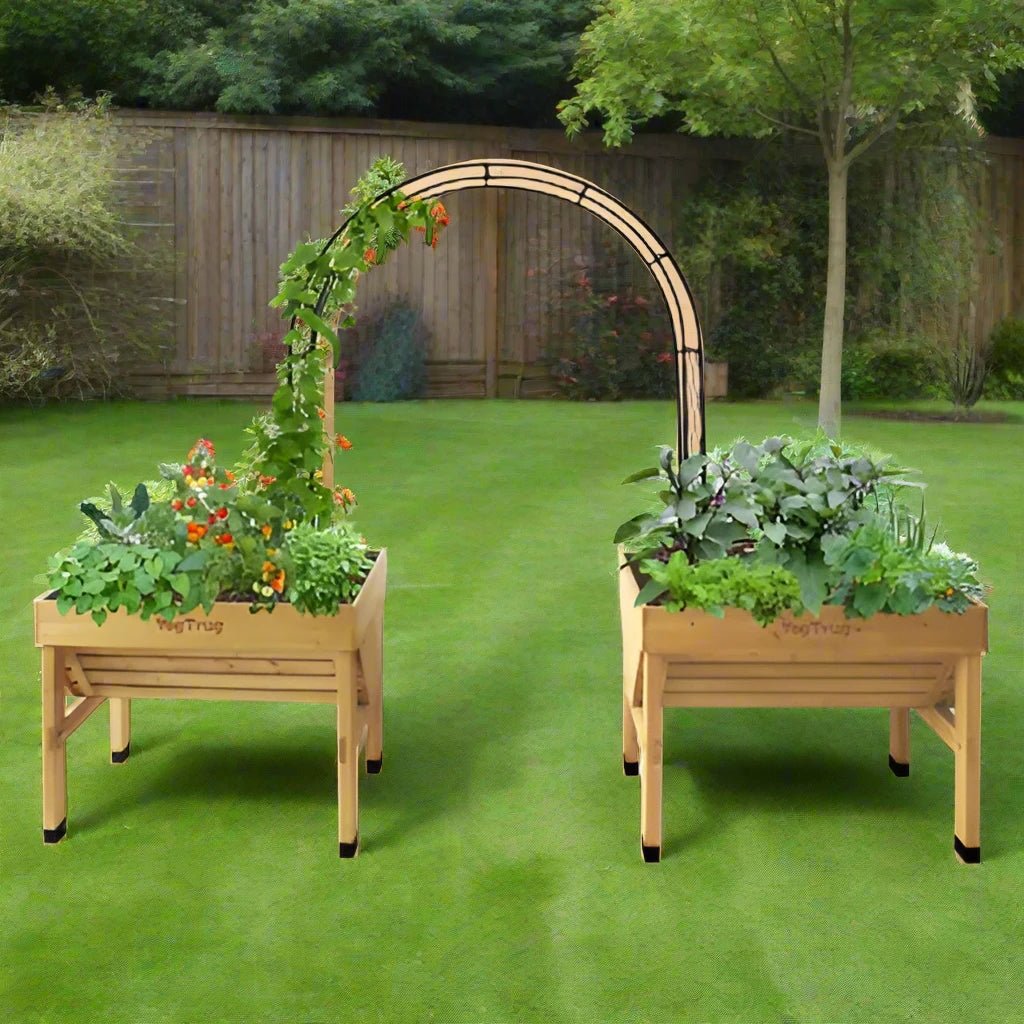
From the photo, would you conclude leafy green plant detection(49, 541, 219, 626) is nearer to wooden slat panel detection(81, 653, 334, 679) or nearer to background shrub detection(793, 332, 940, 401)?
wooden slat panel detection(81, 653, 334, 679)

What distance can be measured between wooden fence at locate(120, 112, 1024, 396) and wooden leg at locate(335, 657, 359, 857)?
8.98 m

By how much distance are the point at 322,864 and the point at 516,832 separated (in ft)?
1.62

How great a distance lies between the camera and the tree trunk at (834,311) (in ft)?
36.8

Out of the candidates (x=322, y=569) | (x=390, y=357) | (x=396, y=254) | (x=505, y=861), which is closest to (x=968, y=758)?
(x=505, y=861)

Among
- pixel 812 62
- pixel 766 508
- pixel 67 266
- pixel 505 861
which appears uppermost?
pixel 812 62

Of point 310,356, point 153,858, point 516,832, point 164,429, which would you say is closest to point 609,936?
point 516,832

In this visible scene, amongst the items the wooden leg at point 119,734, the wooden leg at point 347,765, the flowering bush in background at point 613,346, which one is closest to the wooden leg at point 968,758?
the wooden leg at point 347,765

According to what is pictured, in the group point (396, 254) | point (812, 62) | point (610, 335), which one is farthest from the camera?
point (610, 335)

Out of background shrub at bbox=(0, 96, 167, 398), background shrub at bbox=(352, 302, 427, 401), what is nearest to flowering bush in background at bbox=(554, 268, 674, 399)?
background shrub at bbox=(352, 302, 427, 401)

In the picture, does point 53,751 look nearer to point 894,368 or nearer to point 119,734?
point 119,734

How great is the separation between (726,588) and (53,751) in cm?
163

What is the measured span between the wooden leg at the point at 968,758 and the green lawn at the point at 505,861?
0.06 m

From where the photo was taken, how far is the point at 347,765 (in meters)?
3.43

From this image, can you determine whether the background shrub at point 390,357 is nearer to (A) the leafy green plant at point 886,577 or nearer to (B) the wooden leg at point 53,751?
(B) the wooden leg at point 53,751
